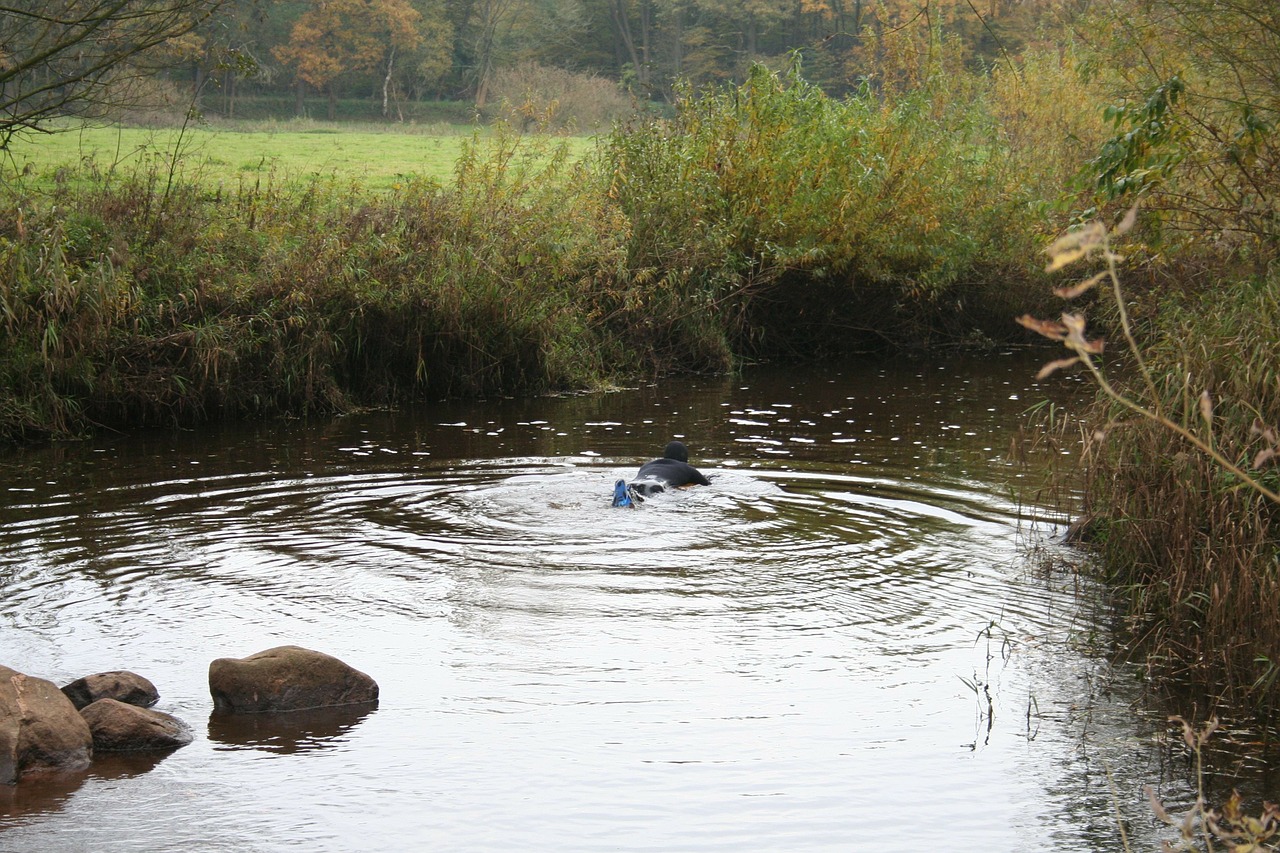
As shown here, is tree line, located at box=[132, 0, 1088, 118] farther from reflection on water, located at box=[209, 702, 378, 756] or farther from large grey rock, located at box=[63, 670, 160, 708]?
large grey rock, located at box=[63, 670, 160, 708]

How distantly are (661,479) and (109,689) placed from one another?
6.15 meters

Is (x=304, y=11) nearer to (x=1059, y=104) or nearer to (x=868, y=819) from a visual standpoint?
(x=1059, y=104)

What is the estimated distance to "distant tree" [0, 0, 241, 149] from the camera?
47.9 ft

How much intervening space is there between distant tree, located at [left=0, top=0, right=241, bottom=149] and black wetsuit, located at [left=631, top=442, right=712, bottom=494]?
7.73 m

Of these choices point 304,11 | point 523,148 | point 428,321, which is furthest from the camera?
point 304,11

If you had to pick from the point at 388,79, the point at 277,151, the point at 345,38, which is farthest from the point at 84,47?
the point at 388,79

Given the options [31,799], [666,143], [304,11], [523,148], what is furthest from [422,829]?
[304,11]

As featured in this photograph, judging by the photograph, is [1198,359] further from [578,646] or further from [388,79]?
[388,79]

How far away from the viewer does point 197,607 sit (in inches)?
364

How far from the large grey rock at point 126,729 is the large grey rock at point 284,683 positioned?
0.48 meters

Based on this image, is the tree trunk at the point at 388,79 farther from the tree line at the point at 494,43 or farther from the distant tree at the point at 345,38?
the tree line at the point at 494,43

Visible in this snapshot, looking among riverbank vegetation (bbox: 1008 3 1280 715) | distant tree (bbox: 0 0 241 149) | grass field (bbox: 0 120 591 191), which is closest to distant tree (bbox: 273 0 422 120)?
grass field (bbox: 0 120 591 191)

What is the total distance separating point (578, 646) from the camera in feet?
27.5

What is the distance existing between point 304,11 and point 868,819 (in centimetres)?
6308
